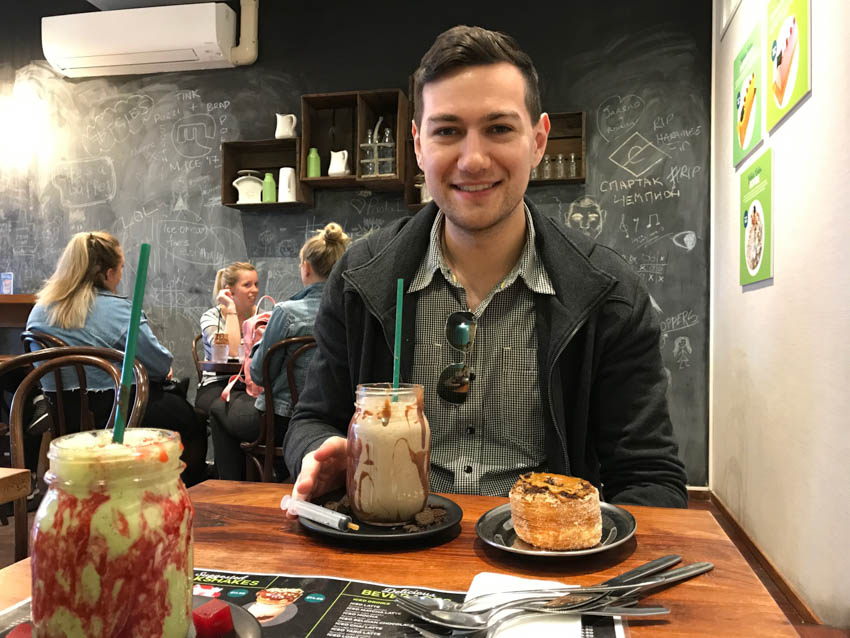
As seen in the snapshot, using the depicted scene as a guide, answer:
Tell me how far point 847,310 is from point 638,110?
2.69 m

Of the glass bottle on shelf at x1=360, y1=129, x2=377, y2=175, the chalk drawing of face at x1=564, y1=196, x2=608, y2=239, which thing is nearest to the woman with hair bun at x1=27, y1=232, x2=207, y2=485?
the glass bottle on shelf at x1=360, y1=129, x2=377, y2=175

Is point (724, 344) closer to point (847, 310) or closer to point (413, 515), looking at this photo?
point (847, 310)

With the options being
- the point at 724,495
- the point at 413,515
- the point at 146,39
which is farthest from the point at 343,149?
the point at 413,515

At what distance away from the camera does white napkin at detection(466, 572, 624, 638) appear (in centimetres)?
62

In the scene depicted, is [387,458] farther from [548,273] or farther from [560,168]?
[560,168]

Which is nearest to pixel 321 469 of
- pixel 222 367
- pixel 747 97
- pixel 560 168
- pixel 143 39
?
pixel 222 367

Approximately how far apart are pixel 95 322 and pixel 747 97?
351 cm

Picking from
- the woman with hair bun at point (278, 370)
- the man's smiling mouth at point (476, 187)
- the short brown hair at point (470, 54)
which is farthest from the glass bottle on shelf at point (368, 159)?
Result: the man's smiling mouth at point (476, 187)

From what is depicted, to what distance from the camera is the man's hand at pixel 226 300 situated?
4.47 meters

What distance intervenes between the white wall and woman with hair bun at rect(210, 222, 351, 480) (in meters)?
2.05

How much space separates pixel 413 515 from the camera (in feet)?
3.01

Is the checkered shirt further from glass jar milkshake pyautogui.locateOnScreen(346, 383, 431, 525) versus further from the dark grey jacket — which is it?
glass jar milkshake pyautogui.locateOnScreen(346, 383, 431, 525)

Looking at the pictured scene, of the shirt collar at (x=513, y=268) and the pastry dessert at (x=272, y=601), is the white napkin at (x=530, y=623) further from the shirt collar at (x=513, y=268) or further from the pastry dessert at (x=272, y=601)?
the shirt collar at (x=513, y=268)

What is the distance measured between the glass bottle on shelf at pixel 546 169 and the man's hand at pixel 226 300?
230cm
